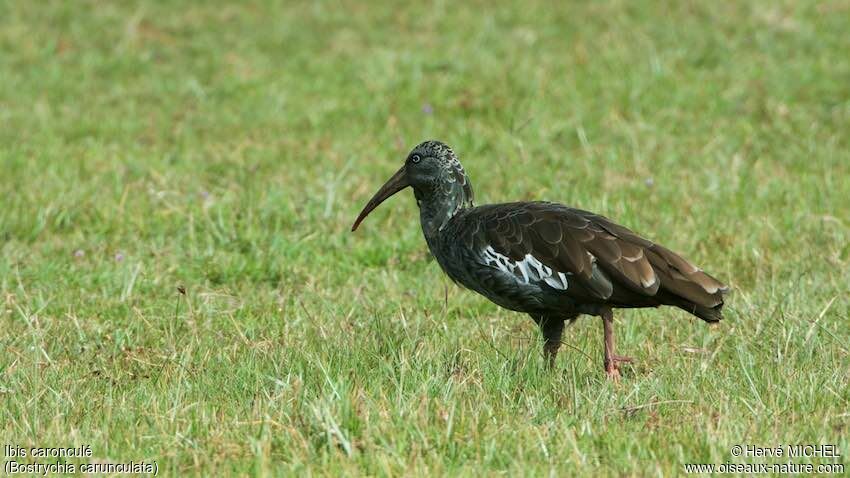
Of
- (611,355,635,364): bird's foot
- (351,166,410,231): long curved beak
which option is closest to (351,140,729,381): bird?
(611,355,635,364): bird's foot

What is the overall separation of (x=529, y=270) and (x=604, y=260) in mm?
332

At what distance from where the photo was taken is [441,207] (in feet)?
19.9

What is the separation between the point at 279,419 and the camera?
15.1 ft

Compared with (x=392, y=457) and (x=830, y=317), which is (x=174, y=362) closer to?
(x=392, y=457)

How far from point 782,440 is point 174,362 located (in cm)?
261

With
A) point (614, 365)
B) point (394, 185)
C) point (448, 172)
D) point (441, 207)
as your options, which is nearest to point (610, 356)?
point (614, 365)

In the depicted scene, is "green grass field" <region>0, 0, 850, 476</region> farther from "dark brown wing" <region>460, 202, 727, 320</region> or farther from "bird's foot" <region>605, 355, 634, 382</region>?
"dark brown wing" <region>460, 202, 727, 320</region>

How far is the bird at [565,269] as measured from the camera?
207 inches

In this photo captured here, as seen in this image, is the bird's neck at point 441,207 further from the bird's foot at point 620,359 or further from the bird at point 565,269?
the bird's foot at point 620,359

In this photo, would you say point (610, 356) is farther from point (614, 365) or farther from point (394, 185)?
point (394, 185)

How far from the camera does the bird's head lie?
20.0 feet

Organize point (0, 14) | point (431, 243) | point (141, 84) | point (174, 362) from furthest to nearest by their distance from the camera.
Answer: point (0, 14) → point (141, 84) → point (431, 243) → point (174, 362)

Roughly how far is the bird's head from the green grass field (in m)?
0.62

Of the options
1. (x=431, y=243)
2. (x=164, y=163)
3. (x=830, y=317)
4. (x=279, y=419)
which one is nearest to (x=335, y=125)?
(x=164, y=163)
